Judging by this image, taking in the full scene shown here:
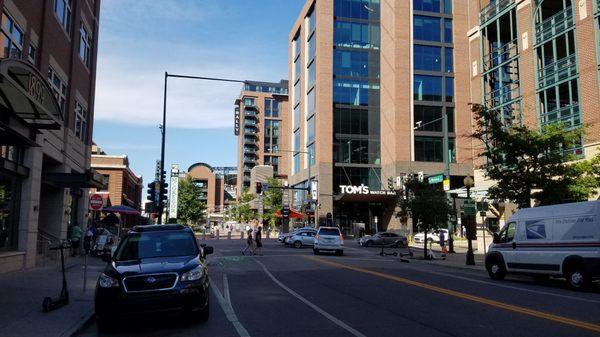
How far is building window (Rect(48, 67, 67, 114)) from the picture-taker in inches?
837

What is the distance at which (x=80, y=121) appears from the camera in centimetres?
2661

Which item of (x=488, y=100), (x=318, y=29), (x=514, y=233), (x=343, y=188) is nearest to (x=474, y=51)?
(x=488, y=100)

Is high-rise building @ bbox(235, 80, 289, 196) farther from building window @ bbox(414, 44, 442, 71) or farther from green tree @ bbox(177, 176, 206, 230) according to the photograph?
building window @ bbox(414, 44, 442, 71)

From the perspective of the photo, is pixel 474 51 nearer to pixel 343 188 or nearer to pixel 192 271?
pixel 343 188

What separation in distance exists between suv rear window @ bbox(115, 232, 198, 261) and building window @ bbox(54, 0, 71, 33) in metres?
15.2

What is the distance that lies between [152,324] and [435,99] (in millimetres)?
59244

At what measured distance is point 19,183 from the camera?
18.2 meters

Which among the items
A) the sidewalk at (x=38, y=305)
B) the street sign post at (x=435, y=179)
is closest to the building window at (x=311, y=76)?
the street sign post at (x=435, y=179)

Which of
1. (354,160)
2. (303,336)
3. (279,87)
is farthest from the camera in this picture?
(279,87)

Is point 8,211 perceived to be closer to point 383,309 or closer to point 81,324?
point 81,324

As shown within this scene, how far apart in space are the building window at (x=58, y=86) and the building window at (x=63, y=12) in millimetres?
2381

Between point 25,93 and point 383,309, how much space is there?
27.6ft

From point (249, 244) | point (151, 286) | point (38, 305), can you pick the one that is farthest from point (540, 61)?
point (38, 305)

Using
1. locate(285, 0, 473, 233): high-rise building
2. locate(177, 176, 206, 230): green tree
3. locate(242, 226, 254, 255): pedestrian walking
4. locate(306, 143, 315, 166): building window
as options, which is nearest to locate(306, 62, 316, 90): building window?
locate(285, 0, 473, 233): high-rise building
